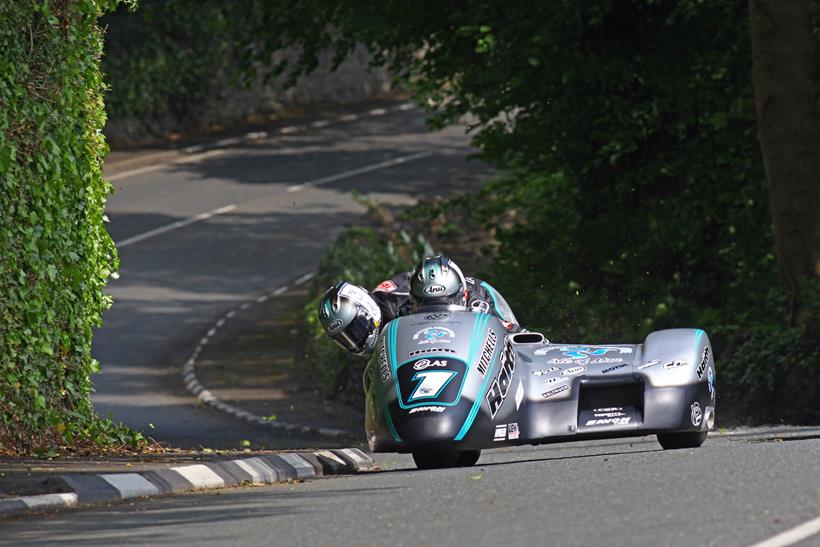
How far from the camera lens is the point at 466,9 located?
66.0 feet

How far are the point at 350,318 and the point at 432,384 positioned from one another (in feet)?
3.95

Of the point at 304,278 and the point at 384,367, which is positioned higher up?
the point at 384,367

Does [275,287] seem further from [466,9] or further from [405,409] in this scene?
[405,409]

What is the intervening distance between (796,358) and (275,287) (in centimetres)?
1744

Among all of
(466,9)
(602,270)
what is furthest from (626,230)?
(466,9)

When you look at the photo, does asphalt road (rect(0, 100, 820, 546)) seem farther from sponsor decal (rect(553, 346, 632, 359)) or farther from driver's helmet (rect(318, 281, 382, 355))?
driver's helmet (rect(318, 281, 382, 355))

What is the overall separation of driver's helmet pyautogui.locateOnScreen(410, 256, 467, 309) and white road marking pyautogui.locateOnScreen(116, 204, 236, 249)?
74.3 feet

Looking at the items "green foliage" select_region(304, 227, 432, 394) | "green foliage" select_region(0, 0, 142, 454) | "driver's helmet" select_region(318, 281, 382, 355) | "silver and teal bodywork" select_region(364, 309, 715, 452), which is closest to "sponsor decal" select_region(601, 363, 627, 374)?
"silver and teal bodywork" select_region(364, 309, 715, 452)

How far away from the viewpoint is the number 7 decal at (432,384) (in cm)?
Answer: 1148

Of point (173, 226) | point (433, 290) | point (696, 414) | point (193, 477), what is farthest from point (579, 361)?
point (173, 226)

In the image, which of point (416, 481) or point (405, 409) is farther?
point (405, 409)

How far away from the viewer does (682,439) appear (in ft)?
41.1

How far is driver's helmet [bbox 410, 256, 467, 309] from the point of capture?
12398 mm

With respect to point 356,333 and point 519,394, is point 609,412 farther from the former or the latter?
point 356,333
